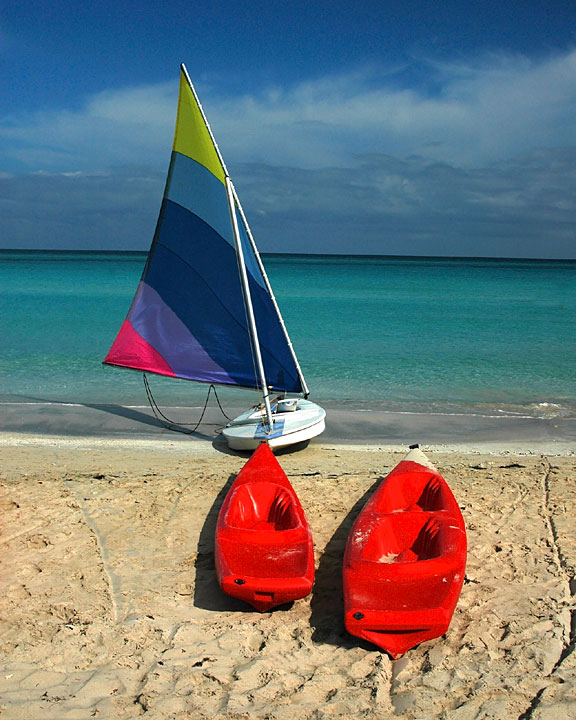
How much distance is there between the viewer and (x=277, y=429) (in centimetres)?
949

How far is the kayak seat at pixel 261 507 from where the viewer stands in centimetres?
655

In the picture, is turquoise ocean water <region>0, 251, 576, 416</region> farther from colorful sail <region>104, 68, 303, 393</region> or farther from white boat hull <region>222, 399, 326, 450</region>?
white boat hull <region>222, 399, 326, 450</region>

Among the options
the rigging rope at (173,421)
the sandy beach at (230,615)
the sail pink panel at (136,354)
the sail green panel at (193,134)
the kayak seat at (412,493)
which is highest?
the sail green panel at (193,134)

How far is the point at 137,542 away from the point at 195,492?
1323 millimetres

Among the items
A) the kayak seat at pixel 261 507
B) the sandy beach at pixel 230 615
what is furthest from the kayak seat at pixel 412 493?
the kayak seat at pixel 261 507

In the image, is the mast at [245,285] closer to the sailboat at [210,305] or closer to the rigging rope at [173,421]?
the sailboat at [210,305]

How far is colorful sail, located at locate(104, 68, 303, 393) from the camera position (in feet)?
32.1

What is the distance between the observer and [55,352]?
1989 cm

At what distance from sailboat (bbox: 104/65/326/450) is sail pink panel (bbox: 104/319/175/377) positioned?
0.05 ft

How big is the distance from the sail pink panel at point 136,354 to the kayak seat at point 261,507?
13.3 ft

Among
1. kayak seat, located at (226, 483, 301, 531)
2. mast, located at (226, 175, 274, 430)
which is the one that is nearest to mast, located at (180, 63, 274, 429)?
mast, located at (226, 175, 274, 430)

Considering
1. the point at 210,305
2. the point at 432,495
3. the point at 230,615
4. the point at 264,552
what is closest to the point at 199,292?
the point at 210,305

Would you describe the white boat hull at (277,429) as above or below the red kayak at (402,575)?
above

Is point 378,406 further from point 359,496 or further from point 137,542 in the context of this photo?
point 137,542
